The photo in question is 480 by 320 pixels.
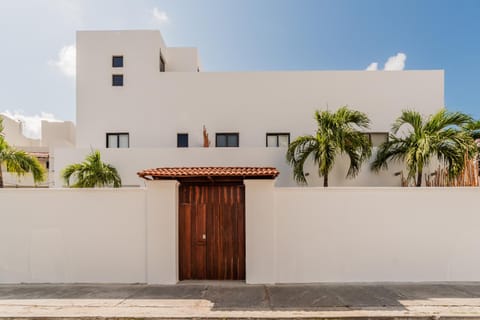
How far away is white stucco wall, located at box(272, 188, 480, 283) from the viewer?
6152mm

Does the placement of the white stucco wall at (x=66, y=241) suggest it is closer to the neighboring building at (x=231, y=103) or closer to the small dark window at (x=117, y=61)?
the neighboring building at (x=231, y=103)

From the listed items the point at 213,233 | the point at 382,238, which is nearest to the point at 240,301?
the point at 213,233

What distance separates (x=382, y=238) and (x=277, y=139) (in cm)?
594

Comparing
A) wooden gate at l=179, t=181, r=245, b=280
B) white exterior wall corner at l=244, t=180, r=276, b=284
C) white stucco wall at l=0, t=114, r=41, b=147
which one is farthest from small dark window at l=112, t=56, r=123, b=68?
white stucco wall at l=0, t=114, r=41, b=147

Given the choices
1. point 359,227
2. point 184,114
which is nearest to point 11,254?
point 184,114

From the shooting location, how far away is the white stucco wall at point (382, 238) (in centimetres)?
615

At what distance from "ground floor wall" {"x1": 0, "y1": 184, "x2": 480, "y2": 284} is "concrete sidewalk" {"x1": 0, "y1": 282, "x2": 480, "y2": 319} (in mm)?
330

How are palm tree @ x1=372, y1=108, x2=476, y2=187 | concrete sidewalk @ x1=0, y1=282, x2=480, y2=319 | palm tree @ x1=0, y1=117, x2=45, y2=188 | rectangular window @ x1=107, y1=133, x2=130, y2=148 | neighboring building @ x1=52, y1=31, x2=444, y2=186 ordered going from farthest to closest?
rectangular window @ x1=107, y1=133, x2=130, y2=148 → neighboring building @ x1=52, y1=31, x2=444, y2=186 → palm tree @ x1=0, y1=117, x2=45, y2=188 → palm tree @ x1=372, y1=108, x2=476, y2=187 → concrete sidewalk @ x1=0, y1=282, x2=480, y2=319

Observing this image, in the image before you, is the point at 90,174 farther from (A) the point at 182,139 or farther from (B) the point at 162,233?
(A) the point at 182,139

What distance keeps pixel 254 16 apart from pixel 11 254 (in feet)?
39.9

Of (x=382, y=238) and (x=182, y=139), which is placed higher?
(x=182, y=139)

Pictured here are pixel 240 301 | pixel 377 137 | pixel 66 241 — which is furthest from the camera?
pixel 377 137

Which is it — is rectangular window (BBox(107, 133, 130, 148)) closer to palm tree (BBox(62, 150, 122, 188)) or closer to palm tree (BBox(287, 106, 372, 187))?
palm tree (BBox(62, 150, 122, 188))

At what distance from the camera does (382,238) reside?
6176 mm
